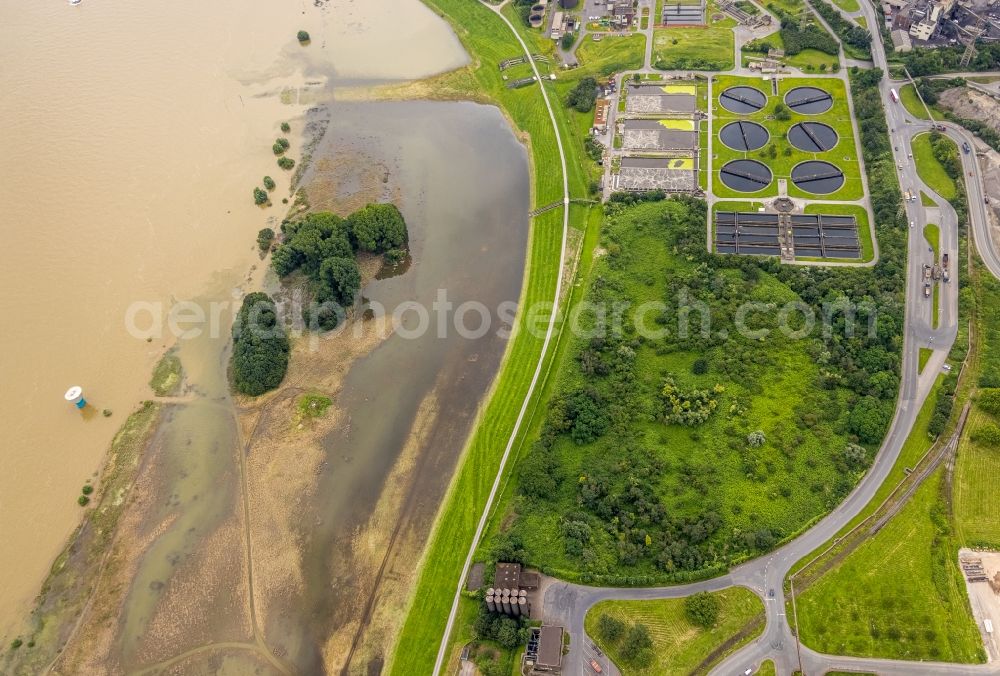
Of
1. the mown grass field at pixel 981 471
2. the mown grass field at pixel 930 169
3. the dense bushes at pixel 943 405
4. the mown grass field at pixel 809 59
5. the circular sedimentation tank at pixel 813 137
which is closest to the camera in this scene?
the mown grass field at pixel 981 471

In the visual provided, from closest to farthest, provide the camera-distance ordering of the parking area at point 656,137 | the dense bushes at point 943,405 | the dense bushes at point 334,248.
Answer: the dense bushes at point 943,405, the dense bushes at point 334,248, the parking area at point 656,137

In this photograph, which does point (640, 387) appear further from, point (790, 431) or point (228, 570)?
point (228, 570)

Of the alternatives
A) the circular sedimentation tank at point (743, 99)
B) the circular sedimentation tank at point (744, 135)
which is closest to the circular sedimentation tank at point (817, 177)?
the circular sedimentation tank at point (744, 135)

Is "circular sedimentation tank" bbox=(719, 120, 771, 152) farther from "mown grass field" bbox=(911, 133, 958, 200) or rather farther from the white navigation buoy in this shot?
the white navigation buoy

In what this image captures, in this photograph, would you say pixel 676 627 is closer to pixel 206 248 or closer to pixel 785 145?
pixel 785 145

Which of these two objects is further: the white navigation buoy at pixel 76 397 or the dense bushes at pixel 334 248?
the dense bushes at pixel 334 248

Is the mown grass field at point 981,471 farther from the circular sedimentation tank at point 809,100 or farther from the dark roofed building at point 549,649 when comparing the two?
the circular sedimentation tank at point 809,100

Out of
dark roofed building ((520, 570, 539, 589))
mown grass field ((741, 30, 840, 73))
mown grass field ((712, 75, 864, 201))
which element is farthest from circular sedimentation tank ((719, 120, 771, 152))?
dark roofed building ((520, 570, 539, 589))

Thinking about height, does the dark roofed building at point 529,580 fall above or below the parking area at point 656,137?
below

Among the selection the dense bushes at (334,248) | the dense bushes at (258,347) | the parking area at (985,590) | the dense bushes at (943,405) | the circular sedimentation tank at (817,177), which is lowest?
the parking area at (985,590)

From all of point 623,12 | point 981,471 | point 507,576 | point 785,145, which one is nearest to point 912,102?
point 785,145
